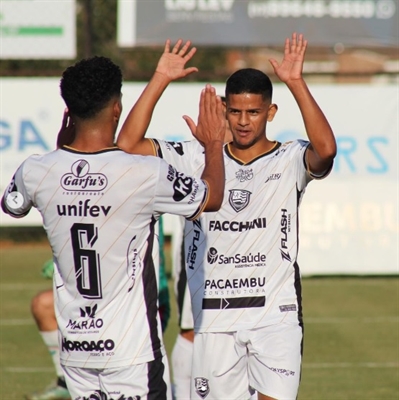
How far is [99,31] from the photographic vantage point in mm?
18766

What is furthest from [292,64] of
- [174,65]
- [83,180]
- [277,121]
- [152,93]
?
[277,121]

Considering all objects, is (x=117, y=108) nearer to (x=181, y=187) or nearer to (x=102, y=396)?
(x=181, y=187)

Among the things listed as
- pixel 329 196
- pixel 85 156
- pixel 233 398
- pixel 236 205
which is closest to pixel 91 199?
pixel 85 156

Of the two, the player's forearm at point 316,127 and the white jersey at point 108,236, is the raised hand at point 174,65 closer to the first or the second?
the player's forearm at point 316,127

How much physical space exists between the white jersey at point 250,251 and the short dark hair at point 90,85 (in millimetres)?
1283

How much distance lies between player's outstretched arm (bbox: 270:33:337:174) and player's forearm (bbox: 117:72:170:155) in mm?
666

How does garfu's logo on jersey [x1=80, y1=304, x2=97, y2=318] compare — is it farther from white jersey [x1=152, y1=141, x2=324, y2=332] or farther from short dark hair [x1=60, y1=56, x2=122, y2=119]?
white jersey [x1=152, y1=141, x2=324, y2=332]

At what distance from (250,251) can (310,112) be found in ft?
2.78

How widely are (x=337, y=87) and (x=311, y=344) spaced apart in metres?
5.69

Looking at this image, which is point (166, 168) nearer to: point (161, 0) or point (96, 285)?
point (96, 285)

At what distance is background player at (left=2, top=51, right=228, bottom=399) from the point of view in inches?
177

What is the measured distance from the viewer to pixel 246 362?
5680mm

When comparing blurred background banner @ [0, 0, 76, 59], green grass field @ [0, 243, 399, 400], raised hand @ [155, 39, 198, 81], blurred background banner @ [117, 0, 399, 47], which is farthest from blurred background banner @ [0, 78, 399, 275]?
raised hand @ [155, 39, 198, 81]

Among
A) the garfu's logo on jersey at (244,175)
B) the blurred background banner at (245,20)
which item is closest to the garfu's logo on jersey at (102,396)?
the garfu's logo on jersey at (244,175)
